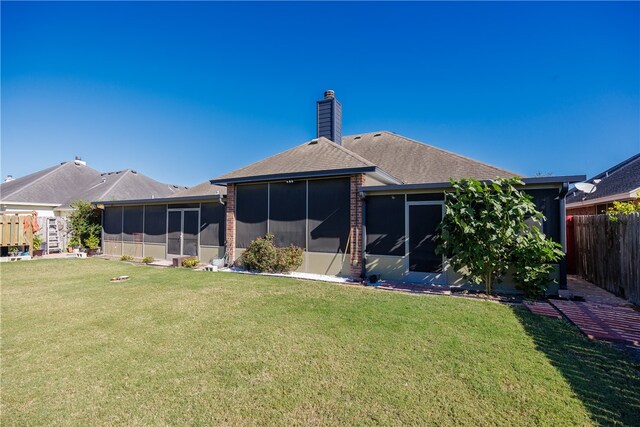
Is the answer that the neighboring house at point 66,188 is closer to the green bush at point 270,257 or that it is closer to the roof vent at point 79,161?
the roof vent at point 79,161

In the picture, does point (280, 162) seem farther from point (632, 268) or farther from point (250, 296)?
point (632, 268)

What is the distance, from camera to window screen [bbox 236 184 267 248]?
34.1ft

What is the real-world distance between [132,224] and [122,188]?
10862 millimetres

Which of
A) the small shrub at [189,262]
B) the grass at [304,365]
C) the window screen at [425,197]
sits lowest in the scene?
the grass at [304,365]

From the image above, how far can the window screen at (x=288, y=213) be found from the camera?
960 centimetres

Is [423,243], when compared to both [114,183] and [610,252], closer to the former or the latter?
[610,252]

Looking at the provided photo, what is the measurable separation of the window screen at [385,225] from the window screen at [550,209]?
316 centimetres

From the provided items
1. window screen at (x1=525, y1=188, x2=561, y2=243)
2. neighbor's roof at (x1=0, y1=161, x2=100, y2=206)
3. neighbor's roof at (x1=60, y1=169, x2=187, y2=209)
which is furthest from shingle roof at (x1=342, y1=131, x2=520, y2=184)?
neighbor's roof at (x1=0, y1=161, x2=100, y2=206)

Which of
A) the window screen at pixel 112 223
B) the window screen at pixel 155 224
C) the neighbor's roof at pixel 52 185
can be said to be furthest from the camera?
the neighbor's roof at pixel 52 185

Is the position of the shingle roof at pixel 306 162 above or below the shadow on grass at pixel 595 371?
above

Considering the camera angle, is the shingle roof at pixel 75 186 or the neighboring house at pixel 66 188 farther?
the shingle roof at pixel 75 186

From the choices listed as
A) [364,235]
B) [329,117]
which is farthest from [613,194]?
[329,117]

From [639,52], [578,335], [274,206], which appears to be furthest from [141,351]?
[639,52]

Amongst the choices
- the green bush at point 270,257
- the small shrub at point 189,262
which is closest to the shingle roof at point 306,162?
the green bush at point 270,257
